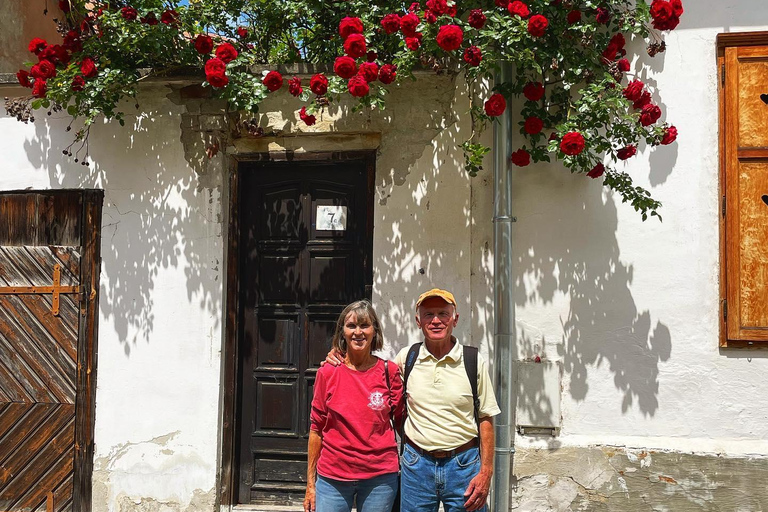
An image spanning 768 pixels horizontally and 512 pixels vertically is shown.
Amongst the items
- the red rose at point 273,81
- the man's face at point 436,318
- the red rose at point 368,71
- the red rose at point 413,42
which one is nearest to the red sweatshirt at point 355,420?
the man's face at point 436,318

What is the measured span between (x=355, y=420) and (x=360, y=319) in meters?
0.48

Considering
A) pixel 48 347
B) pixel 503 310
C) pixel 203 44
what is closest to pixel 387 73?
pixel 203 44

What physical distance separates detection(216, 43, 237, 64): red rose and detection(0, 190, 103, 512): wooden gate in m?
1.52

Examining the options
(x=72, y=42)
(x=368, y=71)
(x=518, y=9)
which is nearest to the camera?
(x=518, y=9)

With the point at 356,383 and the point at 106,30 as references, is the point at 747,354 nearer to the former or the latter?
the point at 356,383

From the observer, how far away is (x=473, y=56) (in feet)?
14.6

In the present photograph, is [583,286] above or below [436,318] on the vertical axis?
above

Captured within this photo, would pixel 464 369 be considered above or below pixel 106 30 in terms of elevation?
below

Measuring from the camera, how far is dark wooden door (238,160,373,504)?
540cm

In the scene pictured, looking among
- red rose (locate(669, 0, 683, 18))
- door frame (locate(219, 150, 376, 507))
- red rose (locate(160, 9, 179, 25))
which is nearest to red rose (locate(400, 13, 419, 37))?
door frame (locate(219, 150, 376, 507))

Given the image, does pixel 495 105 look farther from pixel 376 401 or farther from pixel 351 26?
pixel 376 401

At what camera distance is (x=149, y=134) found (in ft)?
18.1

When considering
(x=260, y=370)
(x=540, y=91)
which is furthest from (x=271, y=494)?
(x=540, y=91)

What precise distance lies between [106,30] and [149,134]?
780 mm
